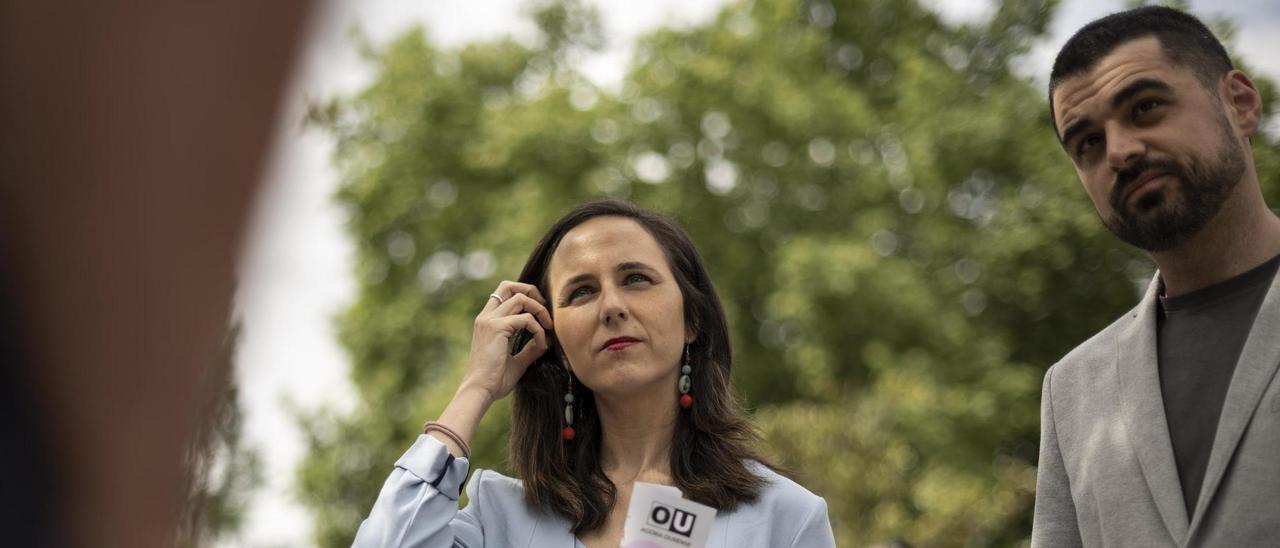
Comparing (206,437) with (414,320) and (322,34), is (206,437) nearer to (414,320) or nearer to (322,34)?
(322,34)

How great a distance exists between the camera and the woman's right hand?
10.2 ft

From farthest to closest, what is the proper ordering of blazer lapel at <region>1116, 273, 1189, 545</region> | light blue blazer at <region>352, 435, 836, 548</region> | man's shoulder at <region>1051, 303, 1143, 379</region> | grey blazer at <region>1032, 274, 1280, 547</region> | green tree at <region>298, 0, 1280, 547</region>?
green tree at <region>298, 0, 1280, 547</region>, light blue blazer at <region>352, 435, 836, 548</region>, man's shoulder at <region>1051, 303, 1143, 379</region>, blazer lapel at <region>1116, 273, 1189, 545</region>, grey blazer at <region>1032, 274, 1280, 547</region>

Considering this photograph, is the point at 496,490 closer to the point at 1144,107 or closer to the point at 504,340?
the point at 504,340

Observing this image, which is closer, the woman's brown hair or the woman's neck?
the woman's brown hair

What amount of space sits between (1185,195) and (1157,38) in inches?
13.3

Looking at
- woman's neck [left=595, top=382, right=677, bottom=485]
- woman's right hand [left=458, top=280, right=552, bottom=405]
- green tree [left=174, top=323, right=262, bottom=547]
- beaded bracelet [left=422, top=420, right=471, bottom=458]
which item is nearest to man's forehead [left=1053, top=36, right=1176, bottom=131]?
woman's neck [left=595, top=382, right=677, bottom=485]

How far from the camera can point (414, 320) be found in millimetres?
17156

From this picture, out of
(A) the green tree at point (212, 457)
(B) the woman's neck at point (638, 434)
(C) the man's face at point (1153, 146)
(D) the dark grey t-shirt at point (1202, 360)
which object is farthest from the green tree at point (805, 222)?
(A) the green tree at point (212, 457)

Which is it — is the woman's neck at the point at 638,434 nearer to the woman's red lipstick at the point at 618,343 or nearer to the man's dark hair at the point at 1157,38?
the woman's red lipstick at the point at 618,343

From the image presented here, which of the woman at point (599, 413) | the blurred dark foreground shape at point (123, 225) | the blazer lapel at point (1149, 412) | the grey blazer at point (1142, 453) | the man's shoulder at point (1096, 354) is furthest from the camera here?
the woman at point (599, 413)

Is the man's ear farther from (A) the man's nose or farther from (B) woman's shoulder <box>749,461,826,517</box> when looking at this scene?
(B) woman's shoulder <box>749,461,826,517</box>

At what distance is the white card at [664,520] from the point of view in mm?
2770

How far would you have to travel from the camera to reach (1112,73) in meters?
2.46

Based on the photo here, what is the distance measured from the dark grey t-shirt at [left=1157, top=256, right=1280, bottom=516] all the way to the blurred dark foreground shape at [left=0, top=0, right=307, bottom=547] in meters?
2.17
